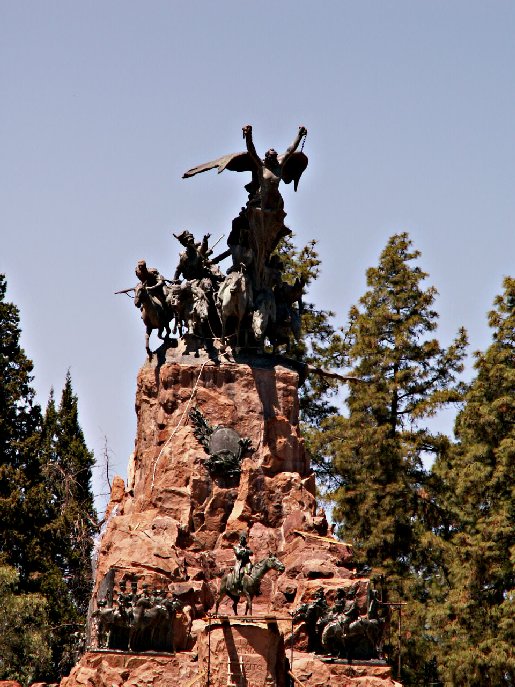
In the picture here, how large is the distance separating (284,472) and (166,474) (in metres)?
2.87

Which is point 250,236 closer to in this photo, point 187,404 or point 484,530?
point 187,404

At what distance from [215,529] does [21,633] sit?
1081cm

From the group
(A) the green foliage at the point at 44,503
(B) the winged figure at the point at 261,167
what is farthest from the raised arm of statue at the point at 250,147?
(A) the green foliage at the point at 44,503

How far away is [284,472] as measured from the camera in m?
42.5

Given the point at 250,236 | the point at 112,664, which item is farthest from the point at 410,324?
the point at 112,664

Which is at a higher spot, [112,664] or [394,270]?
[394,270]

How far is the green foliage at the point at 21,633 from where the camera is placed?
1919 inches

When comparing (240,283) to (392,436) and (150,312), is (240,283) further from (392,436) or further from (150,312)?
(392,436)

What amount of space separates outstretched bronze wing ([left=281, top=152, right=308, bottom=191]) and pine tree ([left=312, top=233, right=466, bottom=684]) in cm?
1008

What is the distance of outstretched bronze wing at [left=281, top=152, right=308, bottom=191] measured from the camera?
147 ft

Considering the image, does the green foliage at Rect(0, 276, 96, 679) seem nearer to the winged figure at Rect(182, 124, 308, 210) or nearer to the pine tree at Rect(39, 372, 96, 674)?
the pine tree at Rect(39, 372, 96, 674)

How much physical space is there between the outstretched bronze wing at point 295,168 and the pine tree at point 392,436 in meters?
10.1

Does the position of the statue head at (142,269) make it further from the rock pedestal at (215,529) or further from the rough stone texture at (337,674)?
the rough stone texture at (337,674)

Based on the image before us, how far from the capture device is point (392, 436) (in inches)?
2106
